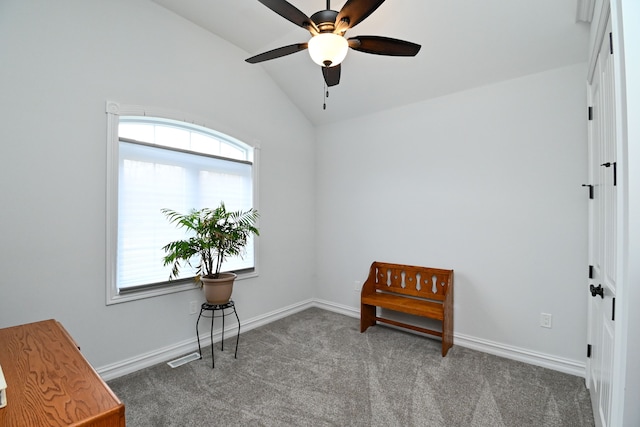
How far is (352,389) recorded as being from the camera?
2223 mm

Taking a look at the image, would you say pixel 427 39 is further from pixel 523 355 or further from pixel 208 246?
pixel 523 355

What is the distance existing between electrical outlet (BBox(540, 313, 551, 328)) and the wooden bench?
728 mm

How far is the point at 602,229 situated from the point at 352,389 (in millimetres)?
1968

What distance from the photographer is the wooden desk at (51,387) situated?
2.63ft

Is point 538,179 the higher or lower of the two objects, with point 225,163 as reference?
lower

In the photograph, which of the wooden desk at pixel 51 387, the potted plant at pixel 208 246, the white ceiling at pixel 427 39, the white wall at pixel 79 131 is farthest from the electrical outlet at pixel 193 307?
the white ceiling at pixel 427 39

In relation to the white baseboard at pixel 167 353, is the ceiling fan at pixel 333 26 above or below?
above

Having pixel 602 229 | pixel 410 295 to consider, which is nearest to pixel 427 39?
pixel 602 229

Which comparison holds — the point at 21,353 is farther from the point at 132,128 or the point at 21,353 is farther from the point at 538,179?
the point at 538,179

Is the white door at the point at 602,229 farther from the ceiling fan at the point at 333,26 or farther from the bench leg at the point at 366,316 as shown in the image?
the bench leg at the point at 366,316

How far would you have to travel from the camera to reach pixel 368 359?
2684mm

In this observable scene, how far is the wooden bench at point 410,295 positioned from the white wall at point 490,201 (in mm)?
129

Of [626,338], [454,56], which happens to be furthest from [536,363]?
[454,56]

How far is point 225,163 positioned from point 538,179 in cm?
306
